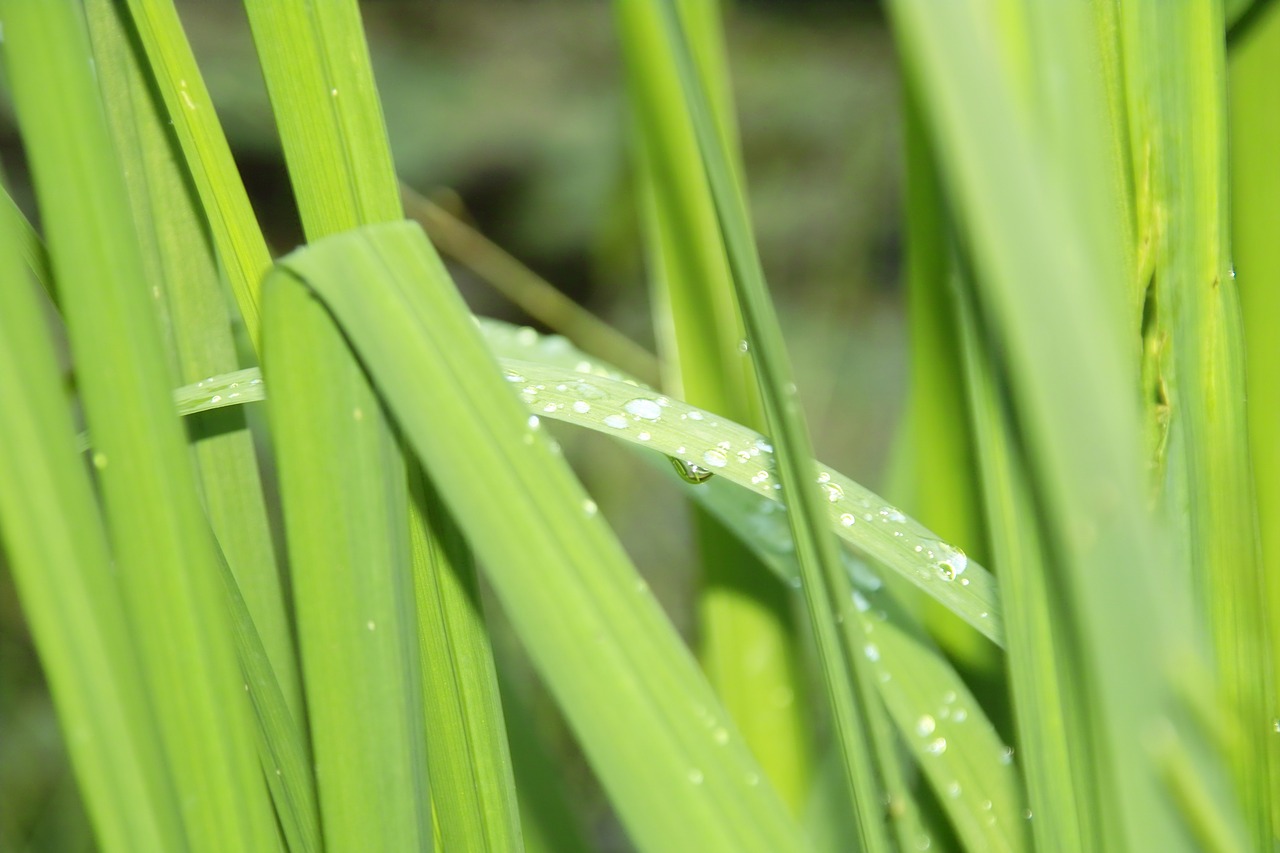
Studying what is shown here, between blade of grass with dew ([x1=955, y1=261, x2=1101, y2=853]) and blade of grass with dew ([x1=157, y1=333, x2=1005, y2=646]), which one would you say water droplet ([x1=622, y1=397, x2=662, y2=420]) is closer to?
blade of grass with dew ([x1=157, y1=333, x2=1005, y2=646])

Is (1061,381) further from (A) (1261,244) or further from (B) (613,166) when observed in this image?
(B) (613,166)

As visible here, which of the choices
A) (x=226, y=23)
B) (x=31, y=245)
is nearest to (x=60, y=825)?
→ (x=31, y=245)

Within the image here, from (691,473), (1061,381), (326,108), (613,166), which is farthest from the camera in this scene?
(613,166)

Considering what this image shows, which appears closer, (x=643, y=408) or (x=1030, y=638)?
(x=1030, y=638)

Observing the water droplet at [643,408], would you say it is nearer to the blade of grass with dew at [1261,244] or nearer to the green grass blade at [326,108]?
the green grass blade at [326,108]

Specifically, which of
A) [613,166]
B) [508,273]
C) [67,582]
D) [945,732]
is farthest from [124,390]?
[613,166]

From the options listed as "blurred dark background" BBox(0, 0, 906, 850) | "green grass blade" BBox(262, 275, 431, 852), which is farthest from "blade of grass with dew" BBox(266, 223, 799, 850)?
"blurred dark background" BBox(0, 0, 906, 850)
